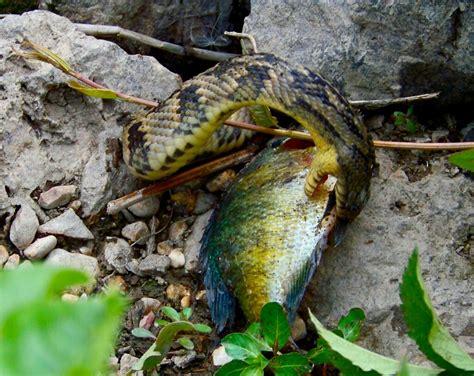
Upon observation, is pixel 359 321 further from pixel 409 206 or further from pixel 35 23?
pixel 35 23

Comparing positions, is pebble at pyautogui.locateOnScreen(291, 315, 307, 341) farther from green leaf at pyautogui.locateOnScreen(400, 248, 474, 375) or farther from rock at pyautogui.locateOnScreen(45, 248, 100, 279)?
green leaf at pyautogui.locateOnScreen(400, 248, 474, 375)

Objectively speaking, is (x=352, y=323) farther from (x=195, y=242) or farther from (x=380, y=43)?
(x=380, y=43)

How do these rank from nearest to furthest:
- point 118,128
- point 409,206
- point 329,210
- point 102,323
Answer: point 102,323
point 329,210
point 409,206
point 118,128

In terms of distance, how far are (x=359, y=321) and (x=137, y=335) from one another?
0.77 meters

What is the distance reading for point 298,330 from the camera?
2.64 m

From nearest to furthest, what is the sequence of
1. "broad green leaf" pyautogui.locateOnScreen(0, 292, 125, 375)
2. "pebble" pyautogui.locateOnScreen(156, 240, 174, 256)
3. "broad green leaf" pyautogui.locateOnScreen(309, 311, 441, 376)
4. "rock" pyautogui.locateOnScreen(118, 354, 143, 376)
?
"broad green leaf" pyautogui.locateOnScreen(0, 292, 125, 375) < "broad green leaf" pyautogui.locateOnScreen(309, 311, 441, 376) < "rock" pyautogui.locateOnScreen(118, 354, 143, 376) < "pebble" pyautogui.locateOnScreen(156, 240, 174, 256)

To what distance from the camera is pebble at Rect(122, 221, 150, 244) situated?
2953 millimetres

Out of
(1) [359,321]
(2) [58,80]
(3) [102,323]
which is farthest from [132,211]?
(3) [102,323]

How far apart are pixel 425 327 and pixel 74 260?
1489 millimetres

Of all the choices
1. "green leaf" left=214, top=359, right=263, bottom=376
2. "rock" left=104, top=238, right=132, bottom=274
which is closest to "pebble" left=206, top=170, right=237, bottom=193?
"rock" left=104, top=238, right=132, bottom=274

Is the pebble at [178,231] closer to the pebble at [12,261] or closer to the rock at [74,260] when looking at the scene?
the rock at [74,260]

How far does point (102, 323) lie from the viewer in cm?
36

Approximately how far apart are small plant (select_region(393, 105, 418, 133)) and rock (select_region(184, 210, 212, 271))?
0.93 metres

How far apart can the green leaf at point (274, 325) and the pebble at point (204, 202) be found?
860 mm
